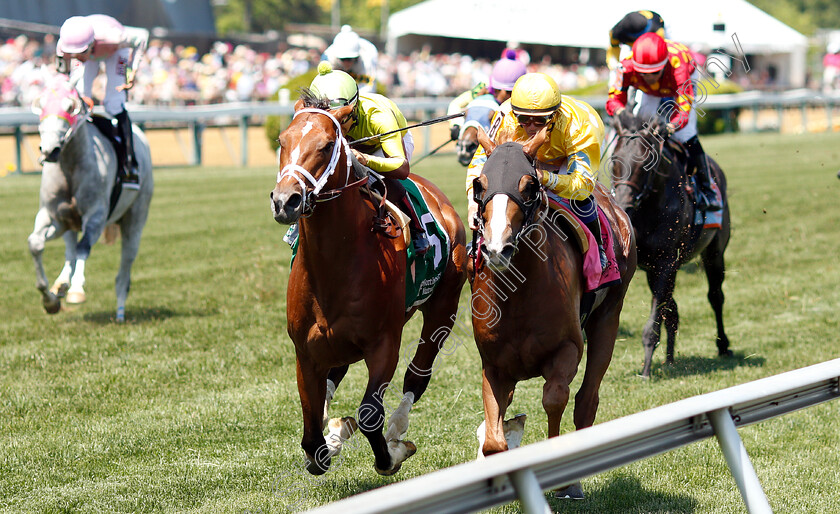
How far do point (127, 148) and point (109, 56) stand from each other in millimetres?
860

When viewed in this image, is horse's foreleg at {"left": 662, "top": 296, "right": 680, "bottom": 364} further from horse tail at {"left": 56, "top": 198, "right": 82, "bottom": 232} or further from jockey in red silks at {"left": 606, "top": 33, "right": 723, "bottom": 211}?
horse tail at {"left": 56, "top": 198, "right": 82, "bottom": 232}

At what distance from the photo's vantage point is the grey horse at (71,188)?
8.12 meters

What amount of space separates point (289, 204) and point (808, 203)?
43.2ft

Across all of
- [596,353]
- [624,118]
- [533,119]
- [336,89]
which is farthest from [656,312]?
[336,89]

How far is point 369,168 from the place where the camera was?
487 cm

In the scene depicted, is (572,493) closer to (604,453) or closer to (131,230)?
(604,453)

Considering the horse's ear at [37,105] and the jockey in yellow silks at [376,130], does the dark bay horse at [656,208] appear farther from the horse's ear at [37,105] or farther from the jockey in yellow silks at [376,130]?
the horse's ear at [37,105]

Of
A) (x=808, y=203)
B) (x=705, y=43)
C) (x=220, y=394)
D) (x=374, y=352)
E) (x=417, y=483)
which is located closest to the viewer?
(x=417, y=483)

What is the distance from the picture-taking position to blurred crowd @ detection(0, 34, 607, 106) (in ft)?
76.1

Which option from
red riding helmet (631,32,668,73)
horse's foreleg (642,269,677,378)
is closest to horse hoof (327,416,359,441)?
horse's foreleg (642,269,677,378)

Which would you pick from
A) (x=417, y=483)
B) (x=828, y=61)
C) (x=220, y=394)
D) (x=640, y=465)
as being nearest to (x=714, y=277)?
(x=640, y=465)

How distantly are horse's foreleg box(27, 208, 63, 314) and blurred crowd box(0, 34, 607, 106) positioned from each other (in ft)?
39.8

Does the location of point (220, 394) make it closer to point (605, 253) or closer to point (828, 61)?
point (605, 253)

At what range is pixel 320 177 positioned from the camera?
4.16 meters
